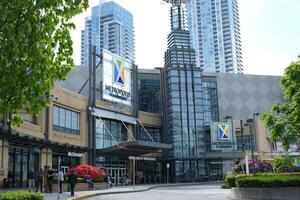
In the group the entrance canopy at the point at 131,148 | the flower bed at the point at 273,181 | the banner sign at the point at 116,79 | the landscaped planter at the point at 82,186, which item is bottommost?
the landscaped planter at the point at 82,186

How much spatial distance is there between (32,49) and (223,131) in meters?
63.6

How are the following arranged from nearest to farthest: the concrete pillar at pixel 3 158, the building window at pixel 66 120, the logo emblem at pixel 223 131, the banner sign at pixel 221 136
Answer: the concrete pillar at pixel 3 158 < the building window at pixel 66 120 < the banner sign at pixel 221 136 < the logo emblem at pixel 223 131

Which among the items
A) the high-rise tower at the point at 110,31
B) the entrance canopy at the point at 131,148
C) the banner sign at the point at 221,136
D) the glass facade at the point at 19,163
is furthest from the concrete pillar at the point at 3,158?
the high-rise tower at the point at 110,31

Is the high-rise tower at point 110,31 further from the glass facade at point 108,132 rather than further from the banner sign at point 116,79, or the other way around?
the banner sign at point 116,79

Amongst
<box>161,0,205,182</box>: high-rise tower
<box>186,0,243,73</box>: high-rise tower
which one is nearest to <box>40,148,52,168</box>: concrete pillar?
<box>161,0,205,182</box>: high-rise tower

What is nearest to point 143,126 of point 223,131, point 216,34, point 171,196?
point 223,131

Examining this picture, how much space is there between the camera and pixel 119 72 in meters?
59.1

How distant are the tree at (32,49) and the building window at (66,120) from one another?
36810 millimetres

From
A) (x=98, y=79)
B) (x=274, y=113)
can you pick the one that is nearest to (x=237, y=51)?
(x=98, y=79)

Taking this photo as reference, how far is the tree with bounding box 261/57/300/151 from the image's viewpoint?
72.9ft

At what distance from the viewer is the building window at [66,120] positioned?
47.9 m

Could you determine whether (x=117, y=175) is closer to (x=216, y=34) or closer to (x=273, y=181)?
(x=273, y=181)

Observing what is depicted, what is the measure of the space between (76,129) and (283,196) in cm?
3398

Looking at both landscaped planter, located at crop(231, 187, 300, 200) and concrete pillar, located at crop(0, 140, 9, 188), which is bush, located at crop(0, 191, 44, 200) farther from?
concrete pillar, located at crop(0, 140, 9, 188)
